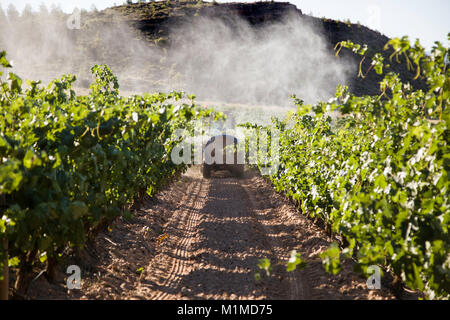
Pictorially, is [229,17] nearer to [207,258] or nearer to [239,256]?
[239,256]

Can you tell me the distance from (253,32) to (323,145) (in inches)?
2967

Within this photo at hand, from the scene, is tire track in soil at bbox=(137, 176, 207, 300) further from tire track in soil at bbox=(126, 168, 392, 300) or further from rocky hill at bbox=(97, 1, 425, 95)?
rocky hill at bbox=(97, 1, 425, 95)

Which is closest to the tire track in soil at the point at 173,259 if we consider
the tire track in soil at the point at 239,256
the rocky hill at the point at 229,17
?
the tire track in soil at the point at 239,256

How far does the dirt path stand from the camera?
178 inches

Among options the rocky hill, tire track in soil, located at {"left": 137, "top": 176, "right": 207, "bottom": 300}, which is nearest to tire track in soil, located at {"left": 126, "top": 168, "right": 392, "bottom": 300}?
tire track in soil, located at {"left": 137, "top": 176, "right": 207, "bottom": 300}

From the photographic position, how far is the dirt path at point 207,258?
4.53m

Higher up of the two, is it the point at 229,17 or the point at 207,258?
the point at 229,17

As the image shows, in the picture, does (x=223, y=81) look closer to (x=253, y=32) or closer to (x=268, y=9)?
(x=253, y=32)

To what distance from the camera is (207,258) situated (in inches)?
229

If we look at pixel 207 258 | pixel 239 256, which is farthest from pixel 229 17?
pixel 207 258

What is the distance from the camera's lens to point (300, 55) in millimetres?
68562

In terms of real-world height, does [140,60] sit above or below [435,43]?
above

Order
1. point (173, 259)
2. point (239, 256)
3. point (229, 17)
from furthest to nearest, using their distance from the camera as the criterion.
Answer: point (229, 17), point (239, 256), point (173, 259)
